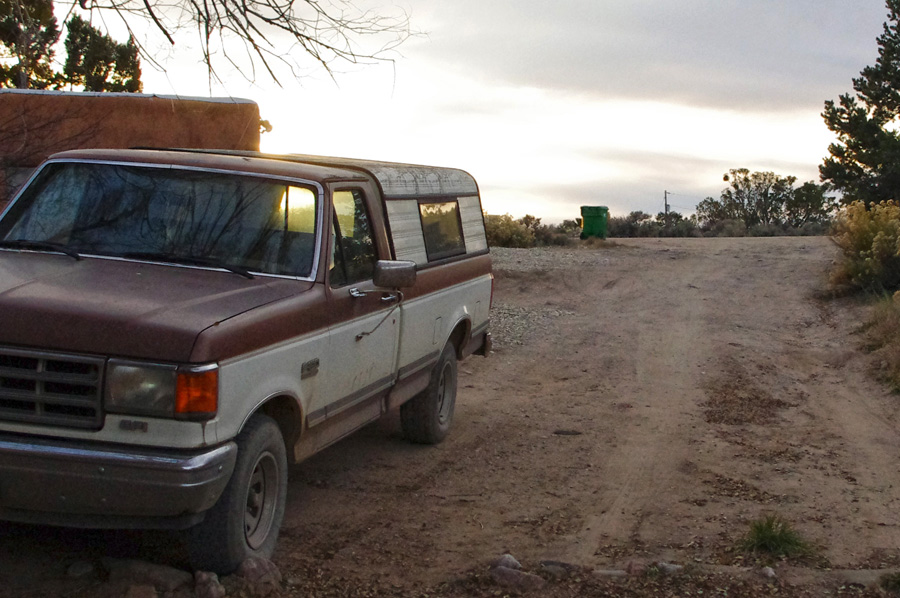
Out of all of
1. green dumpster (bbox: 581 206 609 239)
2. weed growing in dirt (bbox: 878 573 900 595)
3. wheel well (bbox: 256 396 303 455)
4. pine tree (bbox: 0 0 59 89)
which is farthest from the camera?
green dumpster (bbox: 581 206 609 239)

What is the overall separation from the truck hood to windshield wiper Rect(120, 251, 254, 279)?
0.11 metres

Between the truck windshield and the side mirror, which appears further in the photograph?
the side mirror

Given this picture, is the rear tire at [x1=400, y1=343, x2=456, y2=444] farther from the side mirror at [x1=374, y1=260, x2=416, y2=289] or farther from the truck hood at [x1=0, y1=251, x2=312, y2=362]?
the truck hood at [x1=0, y1=251, x2=312, y2=362]

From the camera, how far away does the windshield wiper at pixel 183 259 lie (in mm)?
5211

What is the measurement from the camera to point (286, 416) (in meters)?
5.23

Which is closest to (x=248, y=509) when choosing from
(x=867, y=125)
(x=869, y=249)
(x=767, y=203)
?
(x=869, y=249)

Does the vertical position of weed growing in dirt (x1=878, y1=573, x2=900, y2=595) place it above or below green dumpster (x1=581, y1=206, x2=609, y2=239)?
below

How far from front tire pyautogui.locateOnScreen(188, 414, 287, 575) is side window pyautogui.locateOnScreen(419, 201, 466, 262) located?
9.20 feet

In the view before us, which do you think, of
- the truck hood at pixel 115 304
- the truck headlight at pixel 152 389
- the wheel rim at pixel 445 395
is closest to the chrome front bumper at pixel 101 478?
the truck headlight at pixel 152 389

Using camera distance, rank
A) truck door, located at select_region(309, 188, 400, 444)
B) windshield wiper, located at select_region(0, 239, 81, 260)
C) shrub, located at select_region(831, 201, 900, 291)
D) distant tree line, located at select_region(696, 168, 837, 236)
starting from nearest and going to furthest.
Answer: windshield wiper, located at select_region(0, 239, 81, 260), truck door, located at select_region(309, 188, 400, 444), shrub, located at select_region(831, 201, 900, 291), distant tree line, located at select_region(696, 168, 837, 236)

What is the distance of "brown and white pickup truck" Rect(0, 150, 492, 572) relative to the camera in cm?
418

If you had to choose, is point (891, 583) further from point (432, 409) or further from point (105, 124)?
point (105, 124)

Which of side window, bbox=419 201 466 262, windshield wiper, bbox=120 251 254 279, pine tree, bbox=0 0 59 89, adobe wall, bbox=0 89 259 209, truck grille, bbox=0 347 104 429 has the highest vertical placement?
pine tree, bbox=0 0 59 89

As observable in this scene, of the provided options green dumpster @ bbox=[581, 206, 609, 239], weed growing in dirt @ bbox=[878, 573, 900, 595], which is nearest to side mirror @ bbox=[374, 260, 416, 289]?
weed growing in dirt @ bbox=[878, 573, 900, 595]
